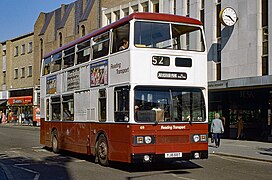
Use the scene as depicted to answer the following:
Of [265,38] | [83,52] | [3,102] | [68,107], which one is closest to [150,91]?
[83,52]

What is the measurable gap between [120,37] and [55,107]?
676 cm

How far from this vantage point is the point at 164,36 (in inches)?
544

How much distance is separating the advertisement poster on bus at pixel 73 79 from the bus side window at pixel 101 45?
161 centimetres

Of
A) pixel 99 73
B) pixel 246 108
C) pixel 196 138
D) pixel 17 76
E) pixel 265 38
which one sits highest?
pixel 17 76

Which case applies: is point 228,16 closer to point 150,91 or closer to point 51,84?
Result: point 51,84

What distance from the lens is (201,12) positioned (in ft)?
103

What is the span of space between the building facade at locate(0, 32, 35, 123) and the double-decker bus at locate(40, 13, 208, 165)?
4750 centimetres

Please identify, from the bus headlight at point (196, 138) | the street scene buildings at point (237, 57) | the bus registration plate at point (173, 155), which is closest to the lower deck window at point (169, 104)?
the bus headlight at point (196, 138)

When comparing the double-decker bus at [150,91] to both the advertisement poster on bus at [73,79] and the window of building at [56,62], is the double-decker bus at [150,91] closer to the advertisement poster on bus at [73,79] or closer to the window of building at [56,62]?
the advertisement poster on bus at [73,79]

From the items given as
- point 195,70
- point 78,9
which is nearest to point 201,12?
point 195,70

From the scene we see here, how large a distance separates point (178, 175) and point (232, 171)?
6.98 feet

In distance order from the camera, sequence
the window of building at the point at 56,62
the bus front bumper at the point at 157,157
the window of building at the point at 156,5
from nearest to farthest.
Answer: the bus front bumper at the point at 157,157, the window of building at the point at 56,62, the window of building at the point at 156,5

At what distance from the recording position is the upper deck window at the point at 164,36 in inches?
531

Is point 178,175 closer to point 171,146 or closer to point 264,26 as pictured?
point 171,146
